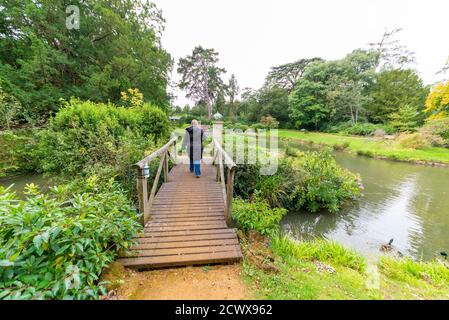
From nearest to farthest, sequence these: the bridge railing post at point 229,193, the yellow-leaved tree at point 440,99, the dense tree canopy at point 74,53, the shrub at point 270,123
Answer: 1. the bridge railing post at point 229,193
2. the dense tree canopy at point 74,53
3. the yellow-leaved tree at point 440,99
4. the shrub at point 270,123

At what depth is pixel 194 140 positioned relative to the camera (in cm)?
510

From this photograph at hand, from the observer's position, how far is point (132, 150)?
4.48 metres

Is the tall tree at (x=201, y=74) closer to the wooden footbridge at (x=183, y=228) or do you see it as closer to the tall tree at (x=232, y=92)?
the tall tree at (x=232, y=92)

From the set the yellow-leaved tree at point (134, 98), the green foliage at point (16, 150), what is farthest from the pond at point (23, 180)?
the yellow-leaved tree at point (134, 98)

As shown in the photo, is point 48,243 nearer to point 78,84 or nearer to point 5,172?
point 5,172

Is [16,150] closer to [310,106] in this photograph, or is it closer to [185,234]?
[185,234]

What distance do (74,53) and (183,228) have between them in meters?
14.5

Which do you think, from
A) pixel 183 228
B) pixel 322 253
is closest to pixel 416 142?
pixel 322 253

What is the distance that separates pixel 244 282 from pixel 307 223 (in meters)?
3.55

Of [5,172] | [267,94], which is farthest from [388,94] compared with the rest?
[5,172]

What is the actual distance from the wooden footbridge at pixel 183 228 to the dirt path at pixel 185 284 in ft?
0.32

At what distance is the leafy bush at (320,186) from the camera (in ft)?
17.7

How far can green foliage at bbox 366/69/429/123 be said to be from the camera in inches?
865
